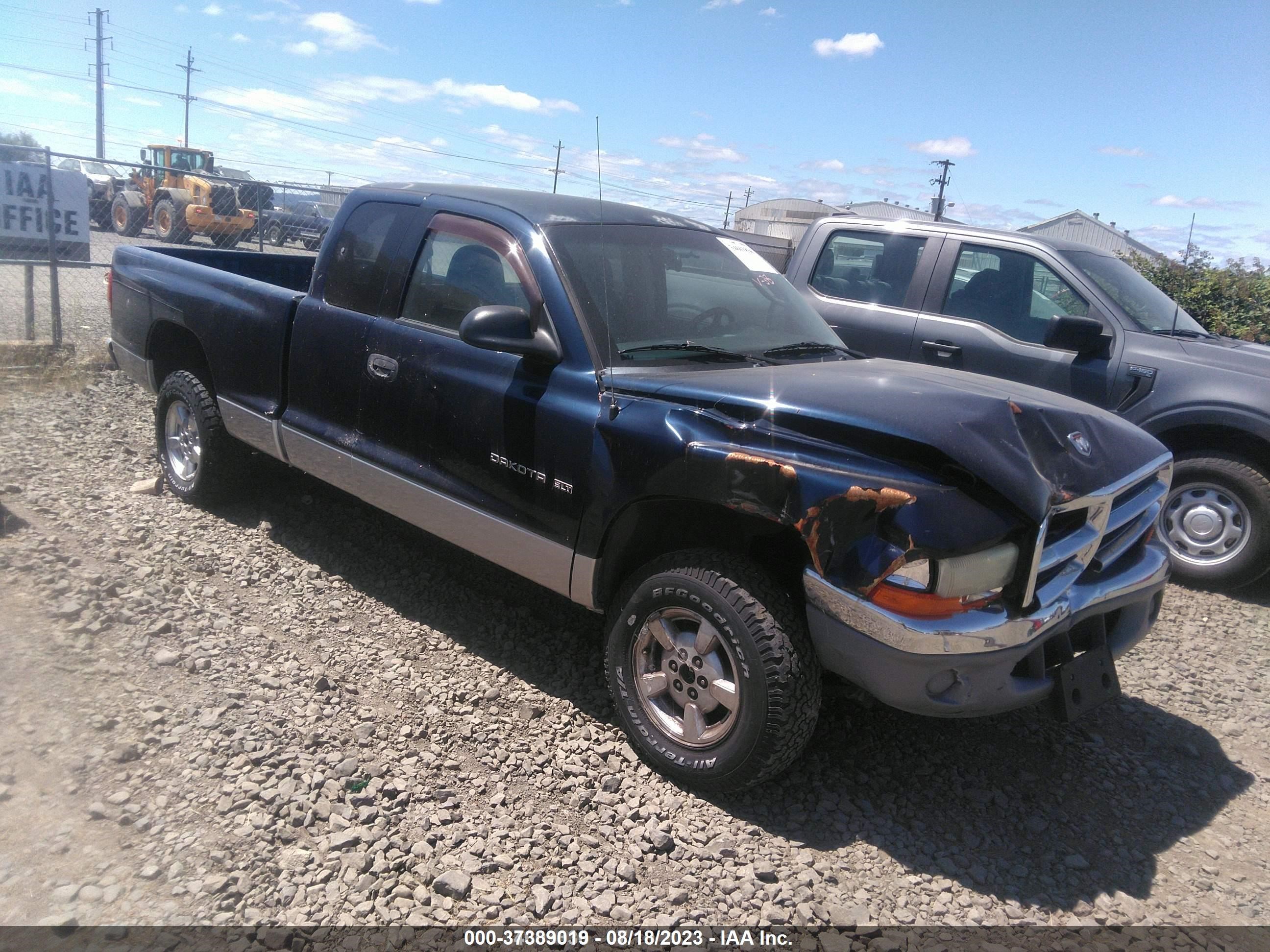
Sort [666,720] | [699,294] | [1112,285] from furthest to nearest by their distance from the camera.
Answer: [1112,285]
[699,294]
[666,720]

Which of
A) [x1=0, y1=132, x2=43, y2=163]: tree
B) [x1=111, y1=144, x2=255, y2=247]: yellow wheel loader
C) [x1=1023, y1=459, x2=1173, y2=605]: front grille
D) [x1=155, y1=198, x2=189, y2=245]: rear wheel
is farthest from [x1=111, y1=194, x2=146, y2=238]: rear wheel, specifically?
[x1=1023, y1=459, x2=1173, y2=605]: front grille

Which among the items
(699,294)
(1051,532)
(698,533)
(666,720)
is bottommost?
(666,720)

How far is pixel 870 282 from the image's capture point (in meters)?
6.47

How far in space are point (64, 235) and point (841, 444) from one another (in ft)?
30.3

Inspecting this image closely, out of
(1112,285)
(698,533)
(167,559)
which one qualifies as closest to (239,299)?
(167,559)

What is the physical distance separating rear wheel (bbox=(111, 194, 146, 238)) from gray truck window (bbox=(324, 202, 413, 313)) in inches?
827

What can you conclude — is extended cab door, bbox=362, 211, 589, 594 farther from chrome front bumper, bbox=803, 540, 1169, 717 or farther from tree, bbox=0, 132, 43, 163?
tree, bbox=0, 132, 43, 163

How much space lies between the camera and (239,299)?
15.8 feet

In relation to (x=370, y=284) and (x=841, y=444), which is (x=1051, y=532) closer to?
(x=841, y=444)

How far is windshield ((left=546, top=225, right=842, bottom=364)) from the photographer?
3512 millimetres

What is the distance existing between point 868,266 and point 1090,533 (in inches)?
157

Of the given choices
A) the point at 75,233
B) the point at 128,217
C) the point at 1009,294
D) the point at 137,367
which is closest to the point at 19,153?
the point at 75,233

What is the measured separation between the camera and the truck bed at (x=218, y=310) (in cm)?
462

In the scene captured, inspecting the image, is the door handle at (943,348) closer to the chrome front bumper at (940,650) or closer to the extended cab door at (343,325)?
the chrome front bumper at (940,650)
